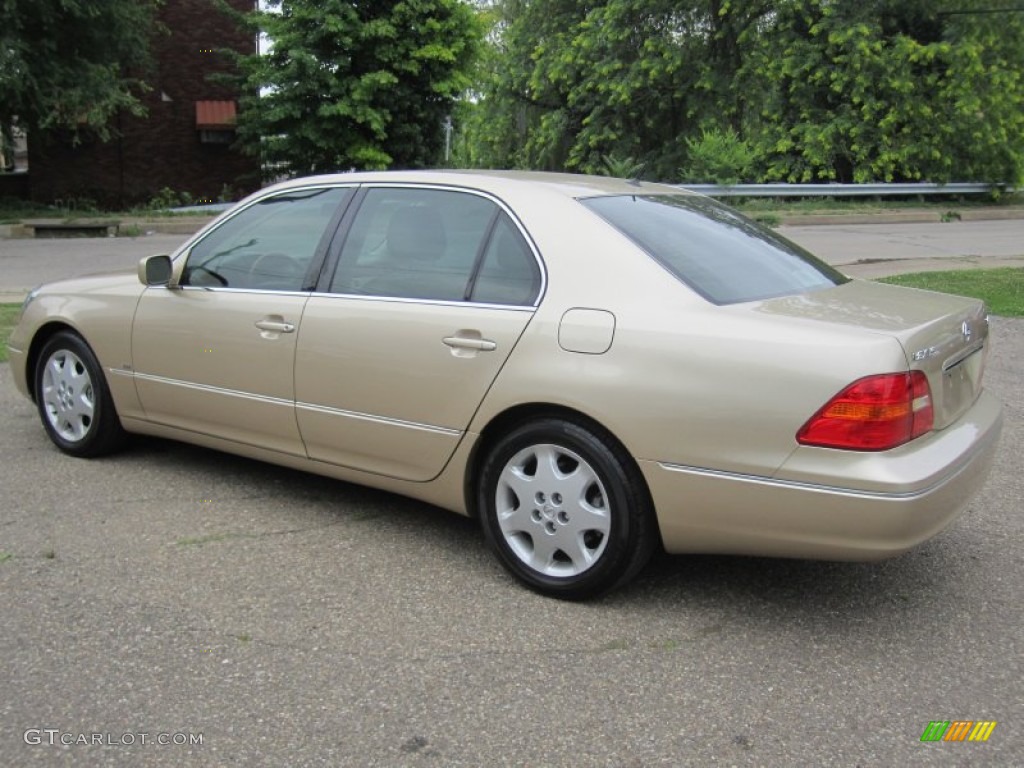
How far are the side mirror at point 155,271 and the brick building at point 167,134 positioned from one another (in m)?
20.9

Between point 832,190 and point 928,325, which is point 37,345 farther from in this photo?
point 832,190

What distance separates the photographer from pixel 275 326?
417 cm

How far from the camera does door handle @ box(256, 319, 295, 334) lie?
13.5 feet

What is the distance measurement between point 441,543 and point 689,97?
2688 cm

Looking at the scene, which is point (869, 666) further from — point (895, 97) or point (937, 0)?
point (937, 0)

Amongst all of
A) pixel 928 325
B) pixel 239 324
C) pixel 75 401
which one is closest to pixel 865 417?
pixel 928 325

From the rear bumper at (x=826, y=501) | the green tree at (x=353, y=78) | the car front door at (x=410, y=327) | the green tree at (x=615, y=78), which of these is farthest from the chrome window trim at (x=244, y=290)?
the green tree at (x=615, y=78)

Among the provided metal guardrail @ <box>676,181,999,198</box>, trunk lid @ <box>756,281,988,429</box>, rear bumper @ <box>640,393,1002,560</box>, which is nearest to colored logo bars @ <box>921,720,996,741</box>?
rear bumper @ <box>640,393,1002,560</box>

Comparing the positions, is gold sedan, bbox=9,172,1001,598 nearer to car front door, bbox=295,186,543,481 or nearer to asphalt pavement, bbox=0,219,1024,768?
car front door, bbox=295,186,543,481

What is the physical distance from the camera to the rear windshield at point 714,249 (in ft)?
11.5

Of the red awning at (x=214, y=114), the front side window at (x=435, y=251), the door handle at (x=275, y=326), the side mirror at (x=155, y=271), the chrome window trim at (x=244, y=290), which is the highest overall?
the red awning at (x=214, y=114)

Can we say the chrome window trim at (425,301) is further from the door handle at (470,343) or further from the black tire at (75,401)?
the black tire at (75,401)

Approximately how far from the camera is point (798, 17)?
24.8m

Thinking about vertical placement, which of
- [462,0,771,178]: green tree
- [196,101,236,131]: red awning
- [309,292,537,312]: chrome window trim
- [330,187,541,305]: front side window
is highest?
[462,0,771,178]: green tree
